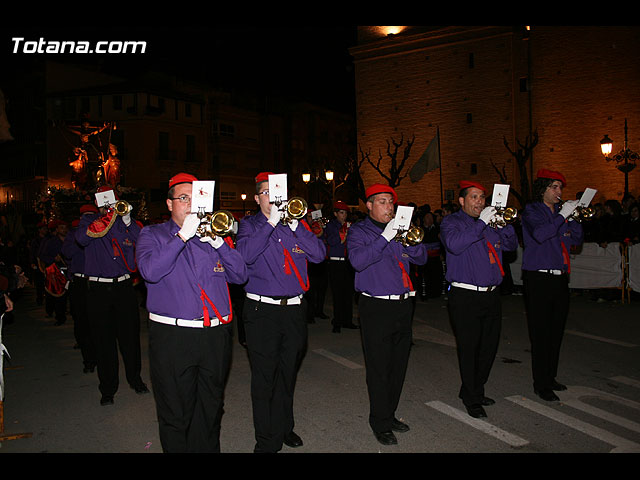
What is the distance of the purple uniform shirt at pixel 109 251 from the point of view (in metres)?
6.38

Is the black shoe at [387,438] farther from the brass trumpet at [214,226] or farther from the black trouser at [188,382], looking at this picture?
the brass trumpet at [214,226]

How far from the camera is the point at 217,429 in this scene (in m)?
3.88

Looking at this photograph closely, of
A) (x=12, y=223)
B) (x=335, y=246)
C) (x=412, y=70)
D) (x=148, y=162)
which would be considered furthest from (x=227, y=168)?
(x=335, y=246)

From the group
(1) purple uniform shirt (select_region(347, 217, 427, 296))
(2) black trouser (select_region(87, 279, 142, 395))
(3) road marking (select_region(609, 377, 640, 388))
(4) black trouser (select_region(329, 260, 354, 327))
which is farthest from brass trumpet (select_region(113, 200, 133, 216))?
(3) road marking (select_region(609, 377, 640, 388))

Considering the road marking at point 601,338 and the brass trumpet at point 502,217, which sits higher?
the brass trumpet at point 502,217

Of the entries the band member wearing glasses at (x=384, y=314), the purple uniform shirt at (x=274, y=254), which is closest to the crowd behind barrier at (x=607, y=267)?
the band member wearing glasses at (x=384, y=314)

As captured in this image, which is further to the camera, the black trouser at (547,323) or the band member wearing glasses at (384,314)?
the black trouser at (547,323)

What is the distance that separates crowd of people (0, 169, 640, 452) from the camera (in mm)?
3691

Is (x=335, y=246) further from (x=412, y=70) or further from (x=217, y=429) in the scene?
(x=412, y=70)

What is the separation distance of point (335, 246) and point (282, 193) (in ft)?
20.9

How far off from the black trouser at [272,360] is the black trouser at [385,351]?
2.31 feet

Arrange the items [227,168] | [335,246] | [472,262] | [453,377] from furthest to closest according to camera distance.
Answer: [227,168] → [335,246] → [453,377] → [472,262]

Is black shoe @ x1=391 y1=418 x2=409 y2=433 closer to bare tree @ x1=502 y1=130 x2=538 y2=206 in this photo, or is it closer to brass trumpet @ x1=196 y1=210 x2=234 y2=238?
brass trumpet @ x1=196 y1=210 x2=234 y2=238

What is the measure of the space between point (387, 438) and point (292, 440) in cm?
88
